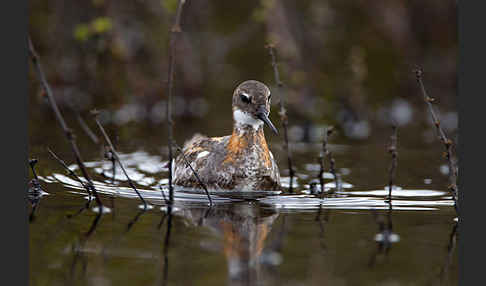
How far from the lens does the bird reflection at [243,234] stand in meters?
5.12

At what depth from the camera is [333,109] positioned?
15.3m

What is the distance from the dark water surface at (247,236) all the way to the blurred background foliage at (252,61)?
14.1ft

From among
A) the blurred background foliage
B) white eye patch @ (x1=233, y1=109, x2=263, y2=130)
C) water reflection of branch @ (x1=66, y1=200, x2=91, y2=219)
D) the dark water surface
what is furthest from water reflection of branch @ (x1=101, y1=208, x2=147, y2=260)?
the blurred background foliage

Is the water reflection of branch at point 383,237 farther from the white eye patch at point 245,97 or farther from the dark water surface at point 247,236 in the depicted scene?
the white eye patch at point 245,97

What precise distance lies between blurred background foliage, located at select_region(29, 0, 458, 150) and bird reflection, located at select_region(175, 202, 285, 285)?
528 cm

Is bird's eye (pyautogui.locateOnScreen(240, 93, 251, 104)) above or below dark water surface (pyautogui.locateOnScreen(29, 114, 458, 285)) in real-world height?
above

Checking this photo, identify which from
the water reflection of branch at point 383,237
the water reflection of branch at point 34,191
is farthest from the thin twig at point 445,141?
the water reflection of branch at point 34,191

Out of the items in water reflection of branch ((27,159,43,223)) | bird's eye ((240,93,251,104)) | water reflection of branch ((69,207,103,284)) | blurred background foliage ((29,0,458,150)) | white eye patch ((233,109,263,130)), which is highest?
blurred background foliage ((29,0,458,150))

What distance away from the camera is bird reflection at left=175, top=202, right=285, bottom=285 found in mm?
5117

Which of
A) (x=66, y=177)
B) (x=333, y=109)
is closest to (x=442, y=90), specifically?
(x=333, y=109)

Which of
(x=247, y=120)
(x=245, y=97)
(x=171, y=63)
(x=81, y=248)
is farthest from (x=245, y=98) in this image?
(x=81, y=248)

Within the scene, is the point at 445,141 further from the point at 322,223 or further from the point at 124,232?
the point at 124,232

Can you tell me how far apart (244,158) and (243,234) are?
2108 millimetres

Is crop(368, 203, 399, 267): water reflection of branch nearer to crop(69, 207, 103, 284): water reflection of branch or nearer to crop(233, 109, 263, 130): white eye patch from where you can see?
crop(233, 109, 263, 130): white eye patch
